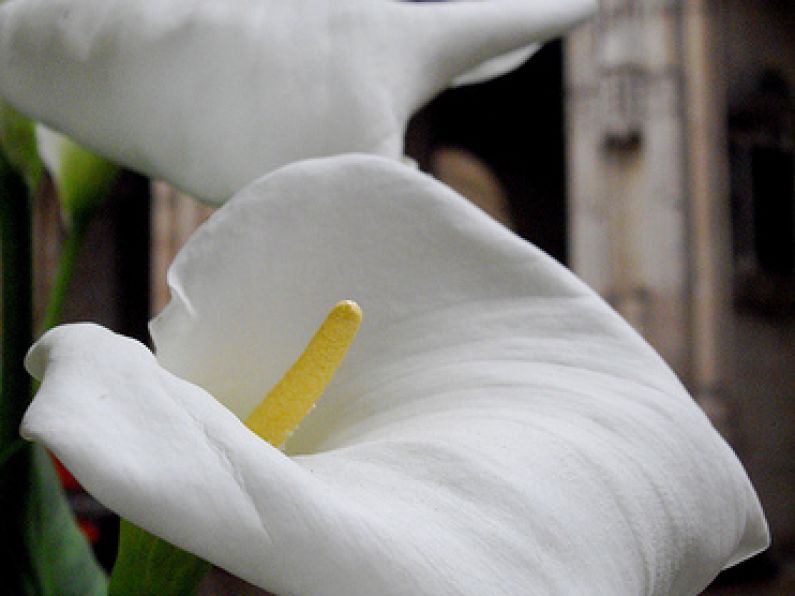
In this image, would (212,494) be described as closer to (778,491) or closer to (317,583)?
(317,583)

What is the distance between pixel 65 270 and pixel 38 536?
0.21 feet

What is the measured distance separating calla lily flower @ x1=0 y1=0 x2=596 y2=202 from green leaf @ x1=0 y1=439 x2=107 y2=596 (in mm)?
65

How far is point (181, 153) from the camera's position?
0.22 m

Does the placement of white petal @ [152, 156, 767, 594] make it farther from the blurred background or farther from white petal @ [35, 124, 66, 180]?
the blurred background

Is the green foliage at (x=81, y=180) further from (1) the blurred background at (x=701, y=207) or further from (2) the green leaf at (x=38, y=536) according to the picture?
(1) the blurred background at (x=701, y=207)

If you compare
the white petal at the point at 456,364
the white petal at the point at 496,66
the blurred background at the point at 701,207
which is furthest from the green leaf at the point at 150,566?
the blurred background at the point at 701,207

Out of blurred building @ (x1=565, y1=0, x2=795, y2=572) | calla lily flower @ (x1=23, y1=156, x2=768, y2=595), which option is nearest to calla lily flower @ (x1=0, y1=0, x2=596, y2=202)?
calla lily flower @ (x1=23, y1=156, x2=768, y2=595)

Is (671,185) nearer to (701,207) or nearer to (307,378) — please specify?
(701,207)

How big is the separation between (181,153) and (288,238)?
0.03m

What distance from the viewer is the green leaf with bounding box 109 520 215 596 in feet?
0.64

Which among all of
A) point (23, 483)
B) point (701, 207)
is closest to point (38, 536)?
point (23, 483)

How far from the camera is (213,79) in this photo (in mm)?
222

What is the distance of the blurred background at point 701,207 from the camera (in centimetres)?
312

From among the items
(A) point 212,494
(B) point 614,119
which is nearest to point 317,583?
(A) point 212,494
